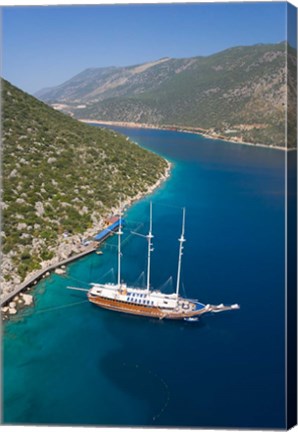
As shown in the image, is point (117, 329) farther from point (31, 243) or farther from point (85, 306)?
point (31, 243)

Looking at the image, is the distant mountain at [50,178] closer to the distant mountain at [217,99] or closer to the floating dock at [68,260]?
the floating dock at [68,260]

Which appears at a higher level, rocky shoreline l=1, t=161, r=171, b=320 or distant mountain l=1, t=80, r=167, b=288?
distant mountain l=1, t=80, r=167, b=288

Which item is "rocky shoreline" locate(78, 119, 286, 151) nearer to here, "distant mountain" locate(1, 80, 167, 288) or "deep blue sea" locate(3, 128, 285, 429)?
"distant mountain" locate(1, 80, 167, 288)

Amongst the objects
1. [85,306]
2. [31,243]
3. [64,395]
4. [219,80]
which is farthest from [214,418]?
[219,80]

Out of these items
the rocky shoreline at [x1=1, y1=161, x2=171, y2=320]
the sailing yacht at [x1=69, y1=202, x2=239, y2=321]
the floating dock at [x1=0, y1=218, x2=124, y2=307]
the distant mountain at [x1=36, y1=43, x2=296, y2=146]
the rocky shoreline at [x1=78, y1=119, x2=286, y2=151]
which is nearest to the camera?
the sailing yacht at [x1=69, y1=202, x2=239, y2=321]

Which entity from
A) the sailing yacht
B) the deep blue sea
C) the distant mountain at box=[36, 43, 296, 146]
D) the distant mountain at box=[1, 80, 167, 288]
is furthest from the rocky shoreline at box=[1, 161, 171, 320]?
the distant mountain at box=[36, 43, 296, 146]

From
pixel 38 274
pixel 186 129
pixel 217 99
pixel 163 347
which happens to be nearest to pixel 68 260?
pixel 38 274
